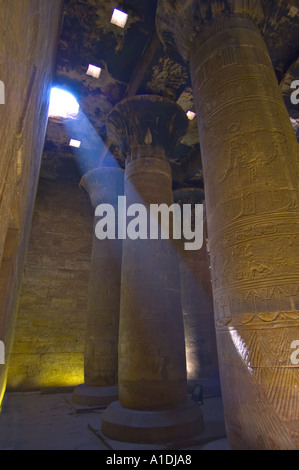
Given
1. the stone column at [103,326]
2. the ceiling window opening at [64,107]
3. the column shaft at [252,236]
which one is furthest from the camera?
the ceiling window opening at [64,107]

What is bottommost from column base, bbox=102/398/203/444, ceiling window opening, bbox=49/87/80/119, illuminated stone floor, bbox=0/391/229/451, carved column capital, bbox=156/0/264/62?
illuminated stone floor, bbox=0/391/229/451

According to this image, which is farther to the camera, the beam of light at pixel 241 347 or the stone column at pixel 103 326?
the stone column at pixel 103 326

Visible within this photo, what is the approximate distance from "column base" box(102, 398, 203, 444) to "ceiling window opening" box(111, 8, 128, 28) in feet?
24.0

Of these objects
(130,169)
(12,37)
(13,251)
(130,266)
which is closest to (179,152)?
(130,169)

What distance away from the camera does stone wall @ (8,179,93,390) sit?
949 centimetres

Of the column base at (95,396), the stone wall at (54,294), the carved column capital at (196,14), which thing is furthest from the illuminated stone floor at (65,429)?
the carved column capital at (196,14)

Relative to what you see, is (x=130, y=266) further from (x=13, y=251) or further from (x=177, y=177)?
(x=177, y=177)

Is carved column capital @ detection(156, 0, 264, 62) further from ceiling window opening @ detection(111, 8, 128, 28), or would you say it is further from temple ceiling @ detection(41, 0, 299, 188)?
ceiling window opening @ detection(111, 8, 128, 28)

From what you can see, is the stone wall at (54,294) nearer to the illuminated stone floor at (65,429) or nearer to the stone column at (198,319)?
the illuminated stone floor at (65,429)

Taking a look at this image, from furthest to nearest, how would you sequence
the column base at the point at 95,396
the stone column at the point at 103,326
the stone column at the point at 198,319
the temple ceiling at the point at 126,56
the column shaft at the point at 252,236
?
the stone column at the point at 198,319 < the stone column at the point at 103,326 < the column base at the point at 95,396 < the temple ceiling at the point at 126,56 < the column shaft at the point at 252,236

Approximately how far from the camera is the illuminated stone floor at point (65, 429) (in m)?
3.77

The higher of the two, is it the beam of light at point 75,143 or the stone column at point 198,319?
the beam of light at point 75,143

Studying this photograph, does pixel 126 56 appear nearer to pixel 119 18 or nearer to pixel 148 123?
pixel 119 18

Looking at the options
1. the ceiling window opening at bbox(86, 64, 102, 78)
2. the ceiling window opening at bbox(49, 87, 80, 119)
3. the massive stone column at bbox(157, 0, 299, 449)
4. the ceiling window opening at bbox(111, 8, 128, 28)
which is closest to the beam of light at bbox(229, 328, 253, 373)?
the massive stone column at bbox(157, 0, 299, 449)
